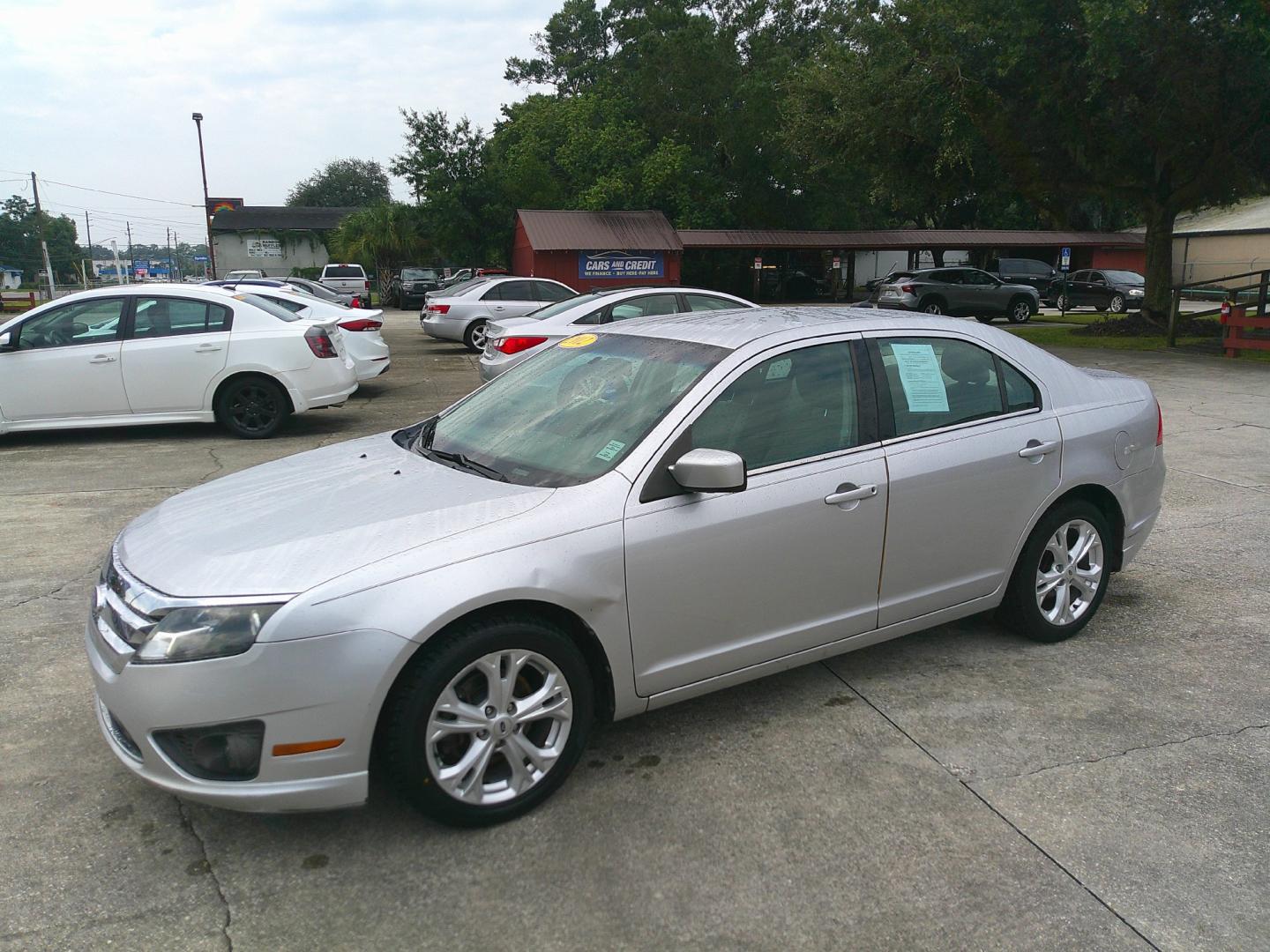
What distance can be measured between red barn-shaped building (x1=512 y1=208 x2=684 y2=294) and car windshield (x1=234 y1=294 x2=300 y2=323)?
21.8 meters

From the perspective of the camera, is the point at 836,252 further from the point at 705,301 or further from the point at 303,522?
the point at 303,522

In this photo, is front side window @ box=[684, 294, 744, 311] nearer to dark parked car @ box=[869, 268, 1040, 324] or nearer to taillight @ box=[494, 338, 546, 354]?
taillight @ box=[494, 338, 546, 354]

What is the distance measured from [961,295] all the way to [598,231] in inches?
496

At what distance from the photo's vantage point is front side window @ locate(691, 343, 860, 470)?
3.47 metres

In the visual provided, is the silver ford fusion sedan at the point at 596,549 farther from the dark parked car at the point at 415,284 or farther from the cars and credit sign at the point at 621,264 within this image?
the dark parked car at the point at 415,284

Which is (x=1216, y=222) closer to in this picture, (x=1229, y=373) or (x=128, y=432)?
(x=1229, y=373)

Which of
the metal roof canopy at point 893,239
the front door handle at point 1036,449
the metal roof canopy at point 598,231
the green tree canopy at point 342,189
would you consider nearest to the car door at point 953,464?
the front door handle at point 1036,449

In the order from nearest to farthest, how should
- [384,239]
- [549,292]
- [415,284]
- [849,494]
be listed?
[849,494] < [549,292] < [415,284] < [384,239]

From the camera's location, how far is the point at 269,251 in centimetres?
6172

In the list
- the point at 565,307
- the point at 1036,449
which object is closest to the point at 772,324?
the point at 1036,449

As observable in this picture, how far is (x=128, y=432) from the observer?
9.95m

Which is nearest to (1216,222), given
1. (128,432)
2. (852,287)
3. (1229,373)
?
(852,287)

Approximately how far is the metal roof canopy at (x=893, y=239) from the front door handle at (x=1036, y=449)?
33.7m

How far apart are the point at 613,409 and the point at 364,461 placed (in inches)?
41.6
